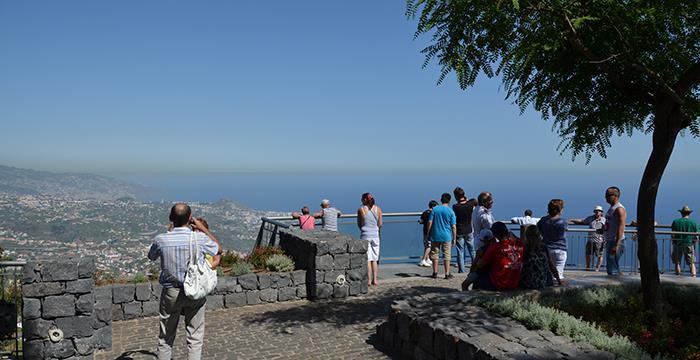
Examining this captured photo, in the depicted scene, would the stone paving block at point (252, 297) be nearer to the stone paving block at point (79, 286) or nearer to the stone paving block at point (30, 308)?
the stone paving block at point (79, 286)

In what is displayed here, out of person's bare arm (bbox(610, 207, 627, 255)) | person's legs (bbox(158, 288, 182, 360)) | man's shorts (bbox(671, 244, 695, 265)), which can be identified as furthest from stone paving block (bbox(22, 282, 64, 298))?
man's shorts (bbox(671, 244, 695, 265))

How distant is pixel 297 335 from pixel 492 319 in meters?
2.94

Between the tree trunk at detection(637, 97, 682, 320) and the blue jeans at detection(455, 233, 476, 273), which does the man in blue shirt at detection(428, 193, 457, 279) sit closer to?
the blue jeans at detection(455, 233, 476, 273)

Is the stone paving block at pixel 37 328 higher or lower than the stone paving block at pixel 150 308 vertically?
higher

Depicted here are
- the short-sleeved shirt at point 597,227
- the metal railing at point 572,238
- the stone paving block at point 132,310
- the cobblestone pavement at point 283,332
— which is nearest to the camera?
the cobblestone pavement at point 283,332

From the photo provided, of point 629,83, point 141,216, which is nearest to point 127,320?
point 629,83

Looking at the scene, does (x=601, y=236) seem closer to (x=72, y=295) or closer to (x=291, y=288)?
(x=291, y=288)

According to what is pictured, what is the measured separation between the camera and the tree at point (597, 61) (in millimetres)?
5117

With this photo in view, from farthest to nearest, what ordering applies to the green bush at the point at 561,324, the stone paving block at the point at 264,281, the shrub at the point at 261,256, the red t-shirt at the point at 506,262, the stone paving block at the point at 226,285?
1. the shrub at the point at 261,256
2. the stone paving block at the point at 264,281
3. the stone paving block at the point at 226,285
4. the red t-shirt at the point at 506,262
5. the green bush at the point at 561,324

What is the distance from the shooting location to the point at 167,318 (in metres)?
5.20

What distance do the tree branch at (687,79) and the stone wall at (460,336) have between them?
10.5ft

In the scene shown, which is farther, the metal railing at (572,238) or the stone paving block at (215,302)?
the metal railing at (572,238)

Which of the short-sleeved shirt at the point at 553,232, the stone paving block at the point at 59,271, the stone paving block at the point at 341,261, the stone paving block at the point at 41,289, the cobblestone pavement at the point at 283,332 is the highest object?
the short-sleeved shirt at the point at 553,232

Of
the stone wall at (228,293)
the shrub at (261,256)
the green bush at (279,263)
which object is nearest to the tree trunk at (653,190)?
the stone wall at (228,293)
